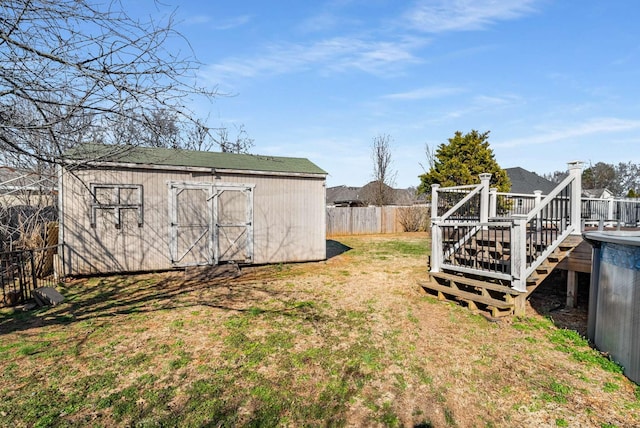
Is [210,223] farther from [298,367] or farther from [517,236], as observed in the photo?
[517,236]

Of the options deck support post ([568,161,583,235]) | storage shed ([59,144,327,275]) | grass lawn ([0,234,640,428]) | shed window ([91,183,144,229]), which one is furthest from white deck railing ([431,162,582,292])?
shed window ([91,183,144,229])

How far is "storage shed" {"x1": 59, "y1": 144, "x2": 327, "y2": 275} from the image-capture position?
7387mm

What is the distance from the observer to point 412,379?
119 inches

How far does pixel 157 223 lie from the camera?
7.95 metres

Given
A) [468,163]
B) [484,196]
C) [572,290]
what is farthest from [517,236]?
[468,163]

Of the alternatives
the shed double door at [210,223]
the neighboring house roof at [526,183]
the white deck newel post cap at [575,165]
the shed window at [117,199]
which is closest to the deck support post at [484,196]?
the white deck newel post cap at [575,165]

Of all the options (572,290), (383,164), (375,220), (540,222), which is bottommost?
(572,290)

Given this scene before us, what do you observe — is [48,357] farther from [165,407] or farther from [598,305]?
[598,305]

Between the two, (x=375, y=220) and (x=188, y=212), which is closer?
(x=188, y=212)

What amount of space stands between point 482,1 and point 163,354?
8.27 metres

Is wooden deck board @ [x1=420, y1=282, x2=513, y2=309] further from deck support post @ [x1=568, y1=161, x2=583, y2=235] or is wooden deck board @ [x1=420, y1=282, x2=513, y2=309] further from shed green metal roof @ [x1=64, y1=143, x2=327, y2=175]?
shed green metal roof @ [x1=64, y1=143, x2=327, y2=175]

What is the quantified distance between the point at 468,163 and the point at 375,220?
21.6ft

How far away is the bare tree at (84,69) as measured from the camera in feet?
8.76

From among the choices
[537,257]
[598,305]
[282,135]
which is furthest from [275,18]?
[598,305]
